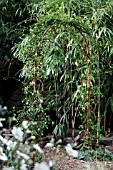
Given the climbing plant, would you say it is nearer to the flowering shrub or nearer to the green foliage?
the green foliage

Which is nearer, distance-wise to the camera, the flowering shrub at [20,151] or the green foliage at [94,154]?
the flowering shrub at [20,151]

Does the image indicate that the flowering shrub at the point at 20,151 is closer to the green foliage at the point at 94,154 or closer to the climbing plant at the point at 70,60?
the climbing plant at the point at 70,60

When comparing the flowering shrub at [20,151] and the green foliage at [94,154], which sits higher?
the flowering shrub at [20,151]

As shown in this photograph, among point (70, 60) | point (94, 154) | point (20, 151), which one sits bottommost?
point (94, 154)

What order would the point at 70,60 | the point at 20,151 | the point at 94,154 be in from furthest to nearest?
the point at 70,60
the point at 94,154
the point at 20,151

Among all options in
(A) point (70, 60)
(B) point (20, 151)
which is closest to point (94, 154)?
(A) point (70, 60)

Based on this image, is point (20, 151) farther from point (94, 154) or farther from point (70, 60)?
point (70, 60)

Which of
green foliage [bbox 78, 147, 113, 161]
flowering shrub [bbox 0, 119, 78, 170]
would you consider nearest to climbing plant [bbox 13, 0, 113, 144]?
green foliage [bbox 78, 147, 113, 161]

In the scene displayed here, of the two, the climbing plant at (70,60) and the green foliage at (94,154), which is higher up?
the climbing plant at (70,60)

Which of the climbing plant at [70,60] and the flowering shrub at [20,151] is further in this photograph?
the climbing plant at [70,60]

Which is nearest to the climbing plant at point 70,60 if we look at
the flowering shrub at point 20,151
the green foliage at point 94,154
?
the green foliage at point 94,154

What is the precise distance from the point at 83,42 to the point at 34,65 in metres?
0.62

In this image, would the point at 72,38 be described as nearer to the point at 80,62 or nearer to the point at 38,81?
the point at 80,62

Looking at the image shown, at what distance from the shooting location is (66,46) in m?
3.79
